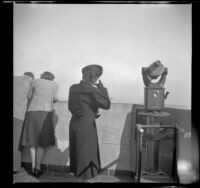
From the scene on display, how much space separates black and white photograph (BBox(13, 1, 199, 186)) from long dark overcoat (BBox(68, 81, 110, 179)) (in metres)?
0.01

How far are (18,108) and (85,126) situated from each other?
89cm

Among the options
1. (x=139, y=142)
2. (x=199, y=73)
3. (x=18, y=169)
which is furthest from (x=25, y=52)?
(x=199, y=73)

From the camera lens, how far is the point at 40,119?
3820 millimetres

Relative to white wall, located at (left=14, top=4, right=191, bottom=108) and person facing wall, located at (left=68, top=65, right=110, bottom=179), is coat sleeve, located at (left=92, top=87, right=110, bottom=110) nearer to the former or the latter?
person facing wall, located at (left=68, top=65, right=110, bottom=179)

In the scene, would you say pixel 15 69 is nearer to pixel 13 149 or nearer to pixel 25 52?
pixel 25 52

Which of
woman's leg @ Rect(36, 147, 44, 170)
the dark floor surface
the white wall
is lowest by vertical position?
the dark floor surface

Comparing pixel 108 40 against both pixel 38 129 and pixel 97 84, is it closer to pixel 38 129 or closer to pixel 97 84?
pixel 97 84

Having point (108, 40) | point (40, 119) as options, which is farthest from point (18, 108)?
point (108, 40)

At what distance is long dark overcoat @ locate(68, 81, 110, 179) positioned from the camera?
3.73 meters

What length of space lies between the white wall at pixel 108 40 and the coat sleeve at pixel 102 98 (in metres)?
0.13

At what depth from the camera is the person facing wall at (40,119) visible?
377 centimetres

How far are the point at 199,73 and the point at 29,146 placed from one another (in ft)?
7.79

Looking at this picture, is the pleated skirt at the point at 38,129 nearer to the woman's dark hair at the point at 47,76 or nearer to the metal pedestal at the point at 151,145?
the woman's dark hair at the point at 47,76

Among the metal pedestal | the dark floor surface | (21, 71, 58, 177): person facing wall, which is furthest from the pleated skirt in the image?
the metal pedestal
